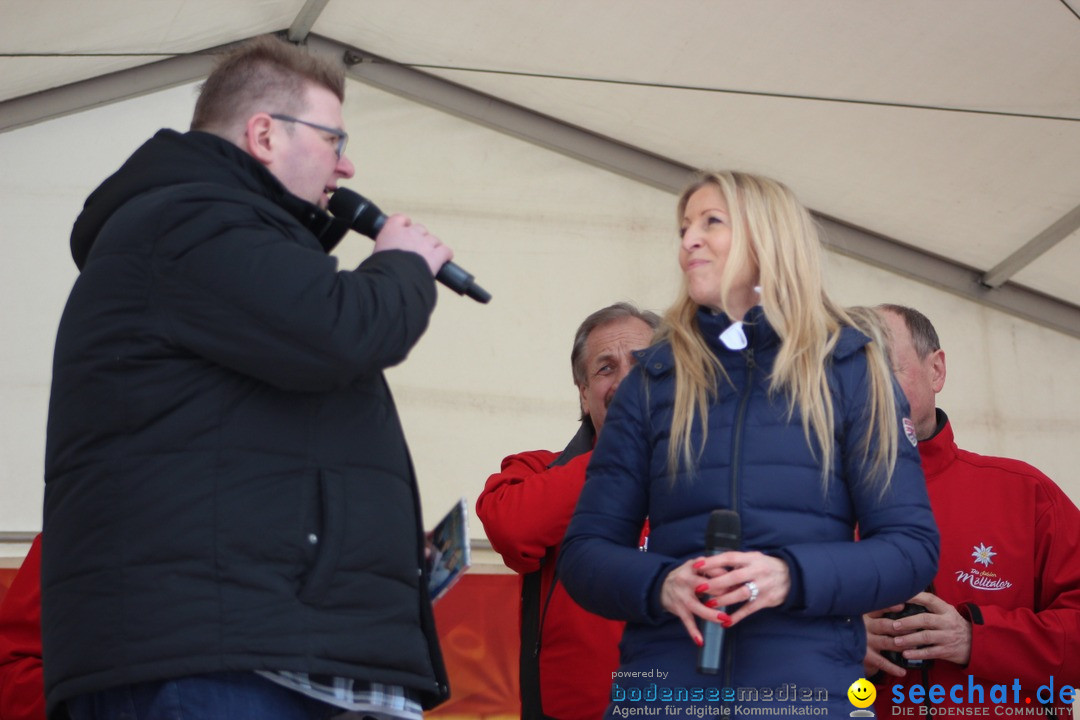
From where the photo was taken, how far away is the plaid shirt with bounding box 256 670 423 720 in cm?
155

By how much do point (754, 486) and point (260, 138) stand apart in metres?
0.91

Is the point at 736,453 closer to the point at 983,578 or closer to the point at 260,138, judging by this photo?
the point at 260,138

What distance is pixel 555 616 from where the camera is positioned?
2.58 meters

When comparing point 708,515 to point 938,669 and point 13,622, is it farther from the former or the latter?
point 13,622

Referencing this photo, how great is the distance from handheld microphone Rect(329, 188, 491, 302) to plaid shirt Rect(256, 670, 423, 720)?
0.60 m

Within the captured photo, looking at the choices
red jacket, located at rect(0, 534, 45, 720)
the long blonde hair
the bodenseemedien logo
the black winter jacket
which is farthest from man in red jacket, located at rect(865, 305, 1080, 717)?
red jacket, located at rect(0, 534, 45, 720)

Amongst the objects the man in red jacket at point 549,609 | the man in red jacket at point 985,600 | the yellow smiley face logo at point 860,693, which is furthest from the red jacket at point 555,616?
the yellow smiley face logo at point 860,693

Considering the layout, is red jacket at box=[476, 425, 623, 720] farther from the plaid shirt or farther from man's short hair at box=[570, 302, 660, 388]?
the plaid shirt

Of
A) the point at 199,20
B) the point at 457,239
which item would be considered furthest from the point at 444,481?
the point at 199,20

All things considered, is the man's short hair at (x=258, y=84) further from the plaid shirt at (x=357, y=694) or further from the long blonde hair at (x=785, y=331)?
the plaid shirt at (x=357, y=694)

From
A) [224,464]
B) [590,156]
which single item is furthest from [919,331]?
[224,464]

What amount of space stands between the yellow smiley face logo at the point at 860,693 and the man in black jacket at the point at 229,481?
58cm

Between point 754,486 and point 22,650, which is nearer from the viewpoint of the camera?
point 754,486

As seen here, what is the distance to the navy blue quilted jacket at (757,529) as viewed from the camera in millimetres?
1696
